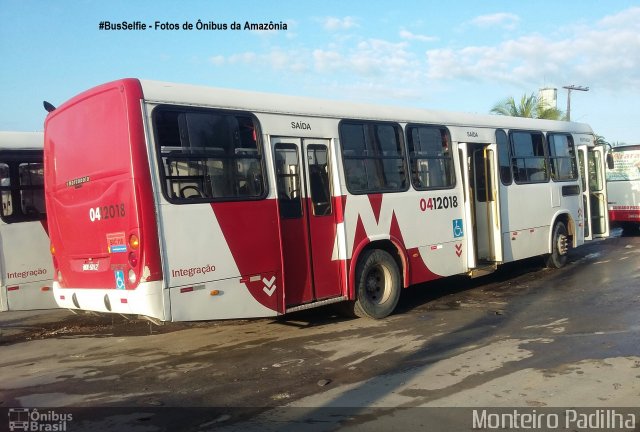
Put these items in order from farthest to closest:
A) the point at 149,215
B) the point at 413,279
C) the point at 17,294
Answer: the point at 413,279
the point at 17,294
the point at 149,215

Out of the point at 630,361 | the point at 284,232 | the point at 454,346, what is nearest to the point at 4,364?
the point at 284,232

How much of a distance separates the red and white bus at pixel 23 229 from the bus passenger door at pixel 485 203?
7076mm

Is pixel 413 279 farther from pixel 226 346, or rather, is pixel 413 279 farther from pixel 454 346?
pixel 226 346

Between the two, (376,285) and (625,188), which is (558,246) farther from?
(625,188)

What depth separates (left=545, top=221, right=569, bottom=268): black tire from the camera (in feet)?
39.9

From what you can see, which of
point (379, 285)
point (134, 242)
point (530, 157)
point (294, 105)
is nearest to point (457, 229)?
point (379, 285)

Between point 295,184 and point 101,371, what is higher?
point 295,184

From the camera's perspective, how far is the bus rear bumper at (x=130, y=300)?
5812mm

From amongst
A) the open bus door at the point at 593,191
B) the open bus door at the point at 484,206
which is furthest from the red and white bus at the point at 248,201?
the open bus door at the point at 593,191

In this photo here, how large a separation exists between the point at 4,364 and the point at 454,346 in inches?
217

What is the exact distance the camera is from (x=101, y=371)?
635 centimetres

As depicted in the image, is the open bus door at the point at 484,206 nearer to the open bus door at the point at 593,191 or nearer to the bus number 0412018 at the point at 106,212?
the open bus door at the point at 593,191

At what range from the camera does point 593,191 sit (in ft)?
44.7

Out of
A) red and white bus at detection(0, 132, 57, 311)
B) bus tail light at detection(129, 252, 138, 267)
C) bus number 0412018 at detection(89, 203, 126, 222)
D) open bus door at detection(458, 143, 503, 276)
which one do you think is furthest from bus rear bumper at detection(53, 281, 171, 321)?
open bus door at detection(458, 143, 503, 276)
